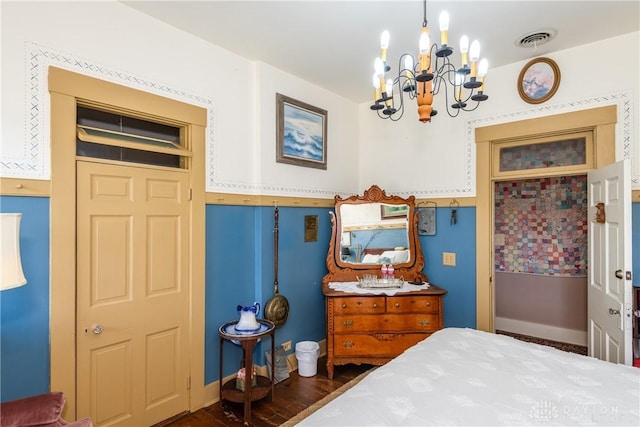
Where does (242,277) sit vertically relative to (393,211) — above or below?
below

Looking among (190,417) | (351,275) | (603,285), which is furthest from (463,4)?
(190,417)

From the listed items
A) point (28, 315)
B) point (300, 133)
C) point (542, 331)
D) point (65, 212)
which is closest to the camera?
point (28, 315)

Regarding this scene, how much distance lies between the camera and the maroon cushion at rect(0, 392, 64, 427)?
1441 millimetres

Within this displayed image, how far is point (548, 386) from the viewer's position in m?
1.45

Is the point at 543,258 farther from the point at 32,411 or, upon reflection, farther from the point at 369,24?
the point at 32,411

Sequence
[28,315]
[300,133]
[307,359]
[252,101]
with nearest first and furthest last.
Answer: [28,315]
[252,101]
[307,359]
[300,133]

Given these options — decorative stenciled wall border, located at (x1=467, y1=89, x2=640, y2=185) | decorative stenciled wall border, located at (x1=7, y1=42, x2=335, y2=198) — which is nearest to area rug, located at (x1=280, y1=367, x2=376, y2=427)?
decorative stenciled wall border, located at (x1=7, y1=42, x2=335, y2=198)

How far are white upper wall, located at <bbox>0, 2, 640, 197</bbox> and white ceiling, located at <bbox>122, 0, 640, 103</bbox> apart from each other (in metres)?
0.13

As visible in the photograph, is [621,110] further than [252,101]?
No

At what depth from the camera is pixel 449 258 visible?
340 centimetres

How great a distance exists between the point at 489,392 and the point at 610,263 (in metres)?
1.63

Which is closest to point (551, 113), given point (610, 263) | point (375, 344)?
point (610, 263)

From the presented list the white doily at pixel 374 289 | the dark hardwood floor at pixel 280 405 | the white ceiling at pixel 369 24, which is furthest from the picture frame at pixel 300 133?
the dark hardwood floor at pixel 280 405

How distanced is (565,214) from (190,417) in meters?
4.32
